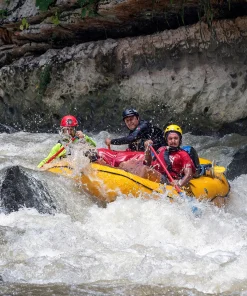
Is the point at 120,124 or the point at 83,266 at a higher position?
the point at 83,266

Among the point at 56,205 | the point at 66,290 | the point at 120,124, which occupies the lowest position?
the point at 120,124

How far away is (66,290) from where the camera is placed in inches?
146

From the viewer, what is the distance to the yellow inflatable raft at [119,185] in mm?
5812

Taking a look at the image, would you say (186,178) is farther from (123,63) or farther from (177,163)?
(123,63)

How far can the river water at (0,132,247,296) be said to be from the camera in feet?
12.6

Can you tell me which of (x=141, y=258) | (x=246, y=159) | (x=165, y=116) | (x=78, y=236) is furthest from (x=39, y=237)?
(x=165, y=116)

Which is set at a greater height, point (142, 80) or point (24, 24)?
point (24, 24)

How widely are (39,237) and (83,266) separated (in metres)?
0.63

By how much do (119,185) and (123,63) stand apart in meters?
4.11

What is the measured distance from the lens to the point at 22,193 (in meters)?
5.54

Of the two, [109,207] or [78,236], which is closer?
[78,236]

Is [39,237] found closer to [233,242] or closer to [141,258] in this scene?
[141,258]

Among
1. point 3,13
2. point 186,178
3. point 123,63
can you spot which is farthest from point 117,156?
point 3,13

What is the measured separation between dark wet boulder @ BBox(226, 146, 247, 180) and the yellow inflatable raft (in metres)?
1.40
